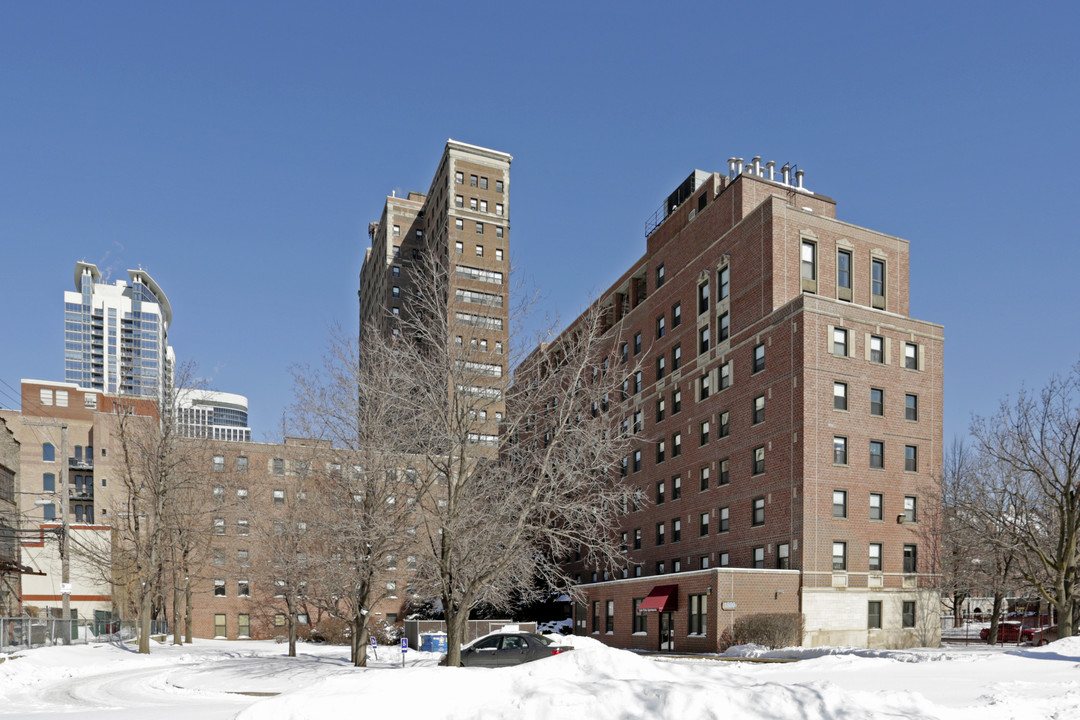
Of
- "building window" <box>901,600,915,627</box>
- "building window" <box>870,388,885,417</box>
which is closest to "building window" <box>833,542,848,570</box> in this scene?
"building window" <box>901,600,915,627</box>

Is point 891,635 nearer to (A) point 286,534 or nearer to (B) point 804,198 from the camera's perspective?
(B) point 804,198

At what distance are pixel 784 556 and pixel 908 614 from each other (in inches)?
299

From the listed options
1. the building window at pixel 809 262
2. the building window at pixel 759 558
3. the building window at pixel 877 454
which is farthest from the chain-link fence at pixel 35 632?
the building window at pixel 809 262

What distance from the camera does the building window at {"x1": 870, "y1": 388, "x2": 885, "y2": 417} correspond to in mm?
46844

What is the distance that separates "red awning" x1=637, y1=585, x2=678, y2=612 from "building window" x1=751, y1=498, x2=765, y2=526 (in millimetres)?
5666

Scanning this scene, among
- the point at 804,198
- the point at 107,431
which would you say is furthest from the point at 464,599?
the point at 107,431

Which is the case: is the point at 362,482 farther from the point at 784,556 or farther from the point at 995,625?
the point at 995,625

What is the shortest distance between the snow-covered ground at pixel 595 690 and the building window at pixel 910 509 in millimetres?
17163

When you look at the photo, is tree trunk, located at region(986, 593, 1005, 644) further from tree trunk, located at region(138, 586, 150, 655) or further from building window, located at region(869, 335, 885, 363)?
tree trunk, located at region(138, 586, 150, 655)

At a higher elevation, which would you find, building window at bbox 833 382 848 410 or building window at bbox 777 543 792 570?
building window at bbox 833 382 848 410

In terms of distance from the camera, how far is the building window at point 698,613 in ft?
146

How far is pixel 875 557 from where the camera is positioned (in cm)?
4569

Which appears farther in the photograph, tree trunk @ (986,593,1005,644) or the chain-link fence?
tree trunk @ (986,593,1005,644)

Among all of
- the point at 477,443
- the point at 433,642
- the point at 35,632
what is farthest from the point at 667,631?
the point at 35,632
